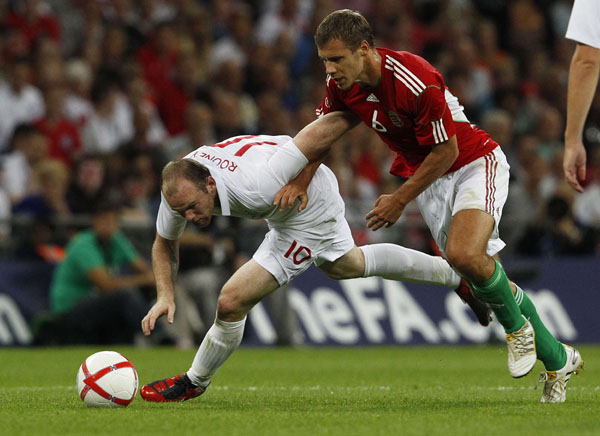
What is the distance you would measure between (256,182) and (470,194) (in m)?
1.28

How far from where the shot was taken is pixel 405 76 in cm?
650

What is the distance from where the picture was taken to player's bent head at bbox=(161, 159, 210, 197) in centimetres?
637

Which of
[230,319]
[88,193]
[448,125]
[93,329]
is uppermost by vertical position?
[448,125]

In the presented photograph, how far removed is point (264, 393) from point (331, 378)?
1.50m

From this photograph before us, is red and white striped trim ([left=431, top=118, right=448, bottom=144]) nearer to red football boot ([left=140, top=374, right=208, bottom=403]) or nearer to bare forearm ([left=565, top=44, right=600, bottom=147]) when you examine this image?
bare forearm ([left=565, top=44, right=600, bottom=147])

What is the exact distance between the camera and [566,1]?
1847 centimetres

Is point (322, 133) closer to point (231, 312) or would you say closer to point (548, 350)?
point (231, 312)

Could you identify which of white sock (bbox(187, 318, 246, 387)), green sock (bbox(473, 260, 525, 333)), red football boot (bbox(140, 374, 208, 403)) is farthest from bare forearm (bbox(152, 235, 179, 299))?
green sock (bbox(473, 260, 525, 333))

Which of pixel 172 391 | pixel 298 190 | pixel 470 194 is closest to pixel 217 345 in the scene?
pixel 172 391

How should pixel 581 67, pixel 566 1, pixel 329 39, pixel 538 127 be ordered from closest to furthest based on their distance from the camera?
pixel 581 67 → pixel 329 39 → pixel 538 127 → pixel 566 1

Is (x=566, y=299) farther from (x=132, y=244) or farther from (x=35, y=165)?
(x=35, y=165)

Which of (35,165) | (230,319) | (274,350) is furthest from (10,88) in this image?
(230,319)

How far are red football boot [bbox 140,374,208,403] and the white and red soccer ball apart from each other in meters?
0.37

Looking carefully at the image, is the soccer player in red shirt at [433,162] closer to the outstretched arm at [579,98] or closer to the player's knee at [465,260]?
the player's knee at [465,260]
